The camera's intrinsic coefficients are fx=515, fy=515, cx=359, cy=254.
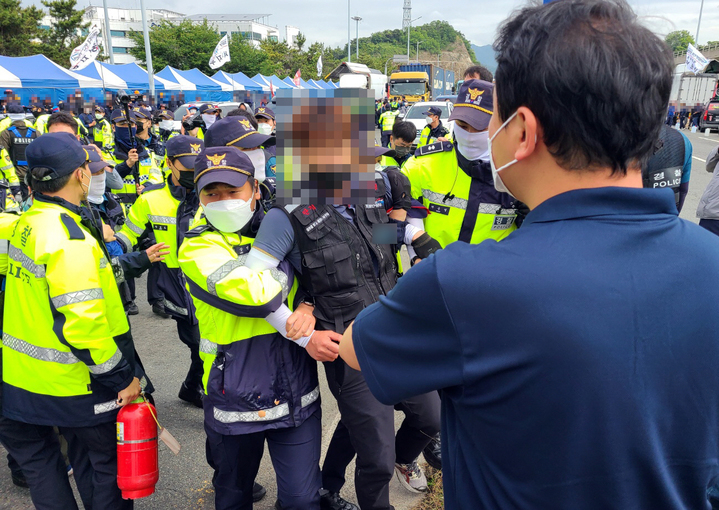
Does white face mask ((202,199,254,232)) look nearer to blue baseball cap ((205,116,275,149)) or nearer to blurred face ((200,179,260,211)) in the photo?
blurred face ((200,179,260,211))

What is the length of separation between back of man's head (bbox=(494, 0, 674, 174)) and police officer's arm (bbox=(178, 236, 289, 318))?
4.59 feet

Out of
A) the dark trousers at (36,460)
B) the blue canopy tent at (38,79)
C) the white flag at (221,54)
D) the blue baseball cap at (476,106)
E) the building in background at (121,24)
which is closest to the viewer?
the dark trousers at (36,460)

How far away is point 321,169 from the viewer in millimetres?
2188

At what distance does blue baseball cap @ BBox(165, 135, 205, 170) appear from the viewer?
3811mm

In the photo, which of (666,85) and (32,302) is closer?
(666,85)

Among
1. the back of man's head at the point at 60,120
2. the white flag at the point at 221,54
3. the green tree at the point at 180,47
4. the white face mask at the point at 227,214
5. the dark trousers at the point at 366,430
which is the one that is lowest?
the dark trousers at the point at 366,430

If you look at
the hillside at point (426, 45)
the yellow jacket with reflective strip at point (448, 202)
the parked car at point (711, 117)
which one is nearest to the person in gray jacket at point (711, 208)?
the yellow jacket with reflective strip at point (448, 202)

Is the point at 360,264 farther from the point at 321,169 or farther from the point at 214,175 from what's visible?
the point at 214,175

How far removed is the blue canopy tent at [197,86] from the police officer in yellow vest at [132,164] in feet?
63.3

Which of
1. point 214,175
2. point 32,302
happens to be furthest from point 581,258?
point 32,302

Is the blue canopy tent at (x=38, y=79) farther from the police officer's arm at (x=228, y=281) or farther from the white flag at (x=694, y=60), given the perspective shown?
the white flag at (x=694, y=60)

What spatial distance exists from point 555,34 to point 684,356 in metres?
0.59

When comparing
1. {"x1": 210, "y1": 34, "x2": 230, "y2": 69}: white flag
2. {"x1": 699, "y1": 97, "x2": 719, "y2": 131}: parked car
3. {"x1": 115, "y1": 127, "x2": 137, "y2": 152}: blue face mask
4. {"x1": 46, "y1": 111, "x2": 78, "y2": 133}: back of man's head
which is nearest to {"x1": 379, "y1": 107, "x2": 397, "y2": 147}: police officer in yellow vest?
{"x1": 115, "y1": 127, "x2": 137, "y2": 152}: blue face mask

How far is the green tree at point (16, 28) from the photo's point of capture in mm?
30000
